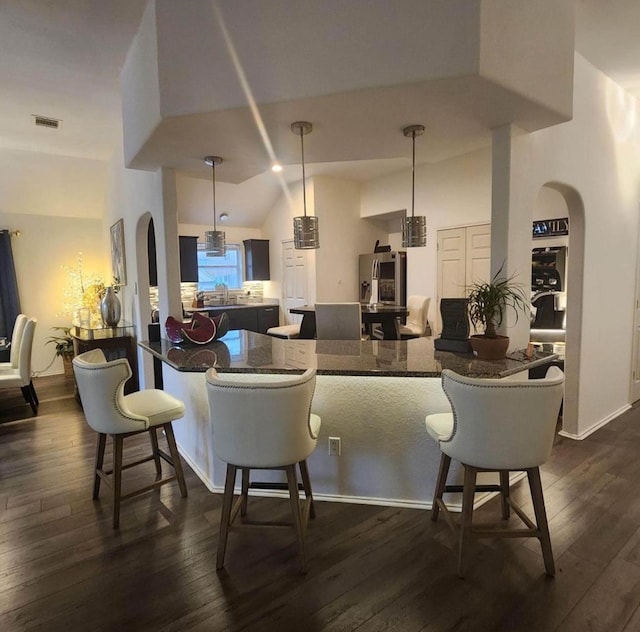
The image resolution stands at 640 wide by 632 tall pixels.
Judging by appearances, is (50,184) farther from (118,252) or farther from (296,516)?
(296,516)

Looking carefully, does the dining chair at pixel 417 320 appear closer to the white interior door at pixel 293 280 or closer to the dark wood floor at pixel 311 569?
the white interior door at pixel 293 280

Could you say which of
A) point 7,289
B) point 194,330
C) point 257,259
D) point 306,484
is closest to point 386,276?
point 257,259

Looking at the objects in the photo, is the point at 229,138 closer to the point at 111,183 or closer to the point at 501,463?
the point at 501,463

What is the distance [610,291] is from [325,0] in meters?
3.36

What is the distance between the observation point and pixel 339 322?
370cm

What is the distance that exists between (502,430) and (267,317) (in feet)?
18.7

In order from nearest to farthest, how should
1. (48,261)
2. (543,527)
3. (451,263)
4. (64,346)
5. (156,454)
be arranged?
(543,527)
(156,454)
(451,263)
(64,346)
(48,261)

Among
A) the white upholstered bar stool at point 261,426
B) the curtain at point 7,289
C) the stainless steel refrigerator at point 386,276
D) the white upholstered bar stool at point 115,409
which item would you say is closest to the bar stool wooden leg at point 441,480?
the white upholstered bar stool at point 261,426

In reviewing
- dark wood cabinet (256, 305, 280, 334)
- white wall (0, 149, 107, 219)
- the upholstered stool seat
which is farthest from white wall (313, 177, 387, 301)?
white wall (0, 149, 107, 219)

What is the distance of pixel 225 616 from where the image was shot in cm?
170

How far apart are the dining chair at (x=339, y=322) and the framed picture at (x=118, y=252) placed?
2.53 meters

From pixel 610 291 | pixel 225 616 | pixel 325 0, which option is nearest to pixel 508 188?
pixel 325 0

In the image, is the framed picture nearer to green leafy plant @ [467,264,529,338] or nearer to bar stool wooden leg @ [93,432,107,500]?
bar stool wooden leg @ [93,432,107,500]

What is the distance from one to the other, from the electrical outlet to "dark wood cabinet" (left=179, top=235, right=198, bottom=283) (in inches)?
180
